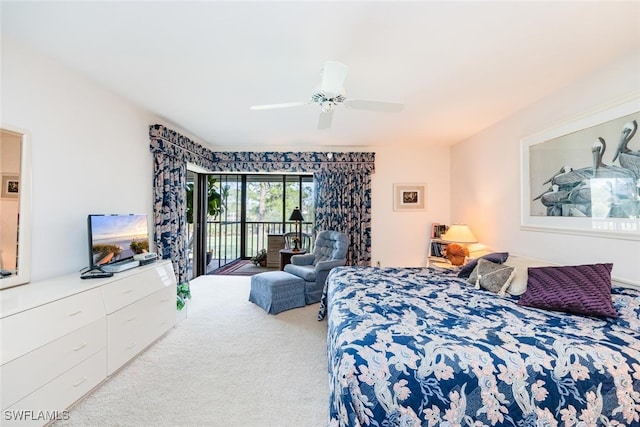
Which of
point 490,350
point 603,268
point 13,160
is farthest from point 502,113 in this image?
point 13,160

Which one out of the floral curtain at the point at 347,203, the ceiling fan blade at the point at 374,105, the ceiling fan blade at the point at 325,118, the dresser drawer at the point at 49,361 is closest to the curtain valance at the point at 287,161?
the floral curtain at the point at 347,203

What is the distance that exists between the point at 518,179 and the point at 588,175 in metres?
0.83

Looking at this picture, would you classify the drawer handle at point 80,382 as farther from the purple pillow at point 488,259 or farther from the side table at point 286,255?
the purple pillow at point 488,259

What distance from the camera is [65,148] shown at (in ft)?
7.38

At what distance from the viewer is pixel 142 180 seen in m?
3.18

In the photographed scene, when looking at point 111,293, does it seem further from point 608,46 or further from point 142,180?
point 608,46

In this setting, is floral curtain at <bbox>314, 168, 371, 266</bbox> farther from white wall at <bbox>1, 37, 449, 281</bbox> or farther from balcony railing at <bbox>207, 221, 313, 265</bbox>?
white wall at <bbox>1, 37, 449, 281</bbox>

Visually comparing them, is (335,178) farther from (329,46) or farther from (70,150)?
(70,150)

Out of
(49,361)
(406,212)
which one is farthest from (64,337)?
(406,212)

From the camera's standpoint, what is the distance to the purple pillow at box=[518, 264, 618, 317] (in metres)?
1.76

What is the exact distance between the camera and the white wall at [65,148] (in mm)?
1941

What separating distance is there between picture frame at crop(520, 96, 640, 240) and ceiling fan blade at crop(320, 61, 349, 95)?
7.07 feet

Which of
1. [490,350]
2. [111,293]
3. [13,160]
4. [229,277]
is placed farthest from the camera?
[229,277]

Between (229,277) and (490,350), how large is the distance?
4.67 metres
